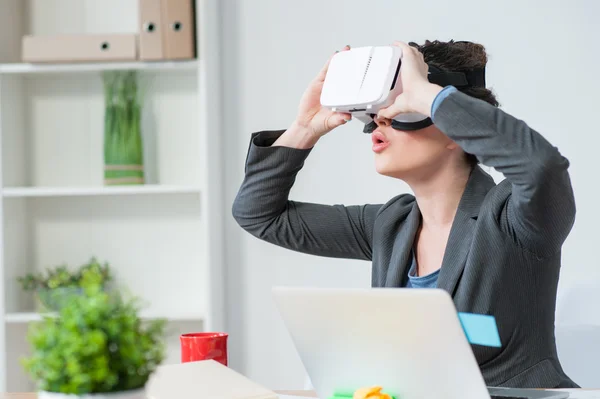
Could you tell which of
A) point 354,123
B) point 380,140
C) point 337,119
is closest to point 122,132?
point 354,123

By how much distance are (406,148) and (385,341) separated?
0.67 m

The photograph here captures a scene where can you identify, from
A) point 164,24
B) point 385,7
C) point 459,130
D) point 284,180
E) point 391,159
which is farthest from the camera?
point 385,7

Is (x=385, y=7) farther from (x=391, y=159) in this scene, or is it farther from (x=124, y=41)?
(x=391, y=159)

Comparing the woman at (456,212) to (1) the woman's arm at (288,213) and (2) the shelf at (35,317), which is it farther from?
(2) the shelf at (35,317)

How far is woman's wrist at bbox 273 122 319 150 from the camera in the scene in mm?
1850

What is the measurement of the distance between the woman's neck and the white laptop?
58 cm

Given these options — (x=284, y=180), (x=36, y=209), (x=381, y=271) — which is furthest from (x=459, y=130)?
(x=36, y=209)

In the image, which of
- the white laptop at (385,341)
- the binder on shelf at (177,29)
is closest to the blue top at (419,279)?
the white laptop at (385,341)

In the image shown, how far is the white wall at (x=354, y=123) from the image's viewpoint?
9.03 feet

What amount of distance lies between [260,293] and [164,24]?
1031 millimetres

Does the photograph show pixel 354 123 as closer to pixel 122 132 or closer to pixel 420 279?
pixel 122 132

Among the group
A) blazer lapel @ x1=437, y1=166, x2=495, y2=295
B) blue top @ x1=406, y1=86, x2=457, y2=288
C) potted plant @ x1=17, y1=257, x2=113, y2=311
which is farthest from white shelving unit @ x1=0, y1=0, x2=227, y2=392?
blazer lapel @ x1=437, y1=166, x2=495, y2=295

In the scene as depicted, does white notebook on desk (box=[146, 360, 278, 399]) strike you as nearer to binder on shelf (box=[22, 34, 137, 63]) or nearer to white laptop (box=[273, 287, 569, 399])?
white laptop (box=[273, 287, 569, 399])

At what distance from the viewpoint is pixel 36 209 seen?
2.96 metres
